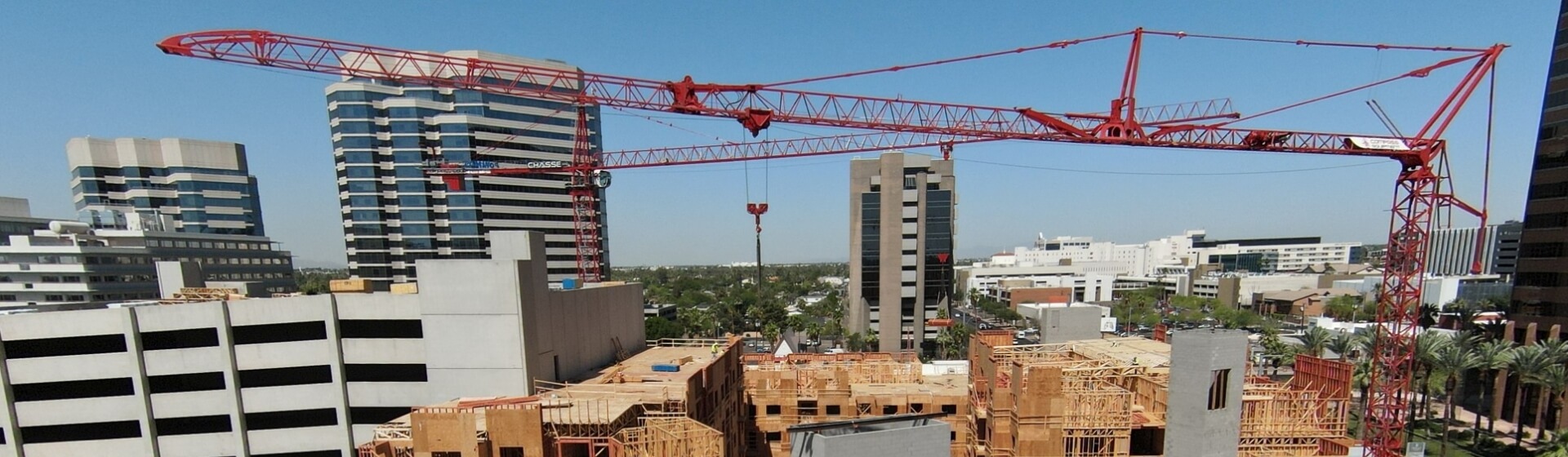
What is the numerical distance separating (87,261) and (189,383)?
59.3 m

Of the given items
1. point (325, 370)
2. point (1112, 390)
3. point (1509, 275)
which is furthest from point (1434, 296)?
point (325, 370)

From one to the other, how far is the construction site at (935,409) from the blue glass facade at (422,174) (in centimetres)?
6820

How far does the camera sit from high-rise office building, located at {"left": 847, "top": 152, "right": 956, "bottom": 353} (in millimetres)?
81062

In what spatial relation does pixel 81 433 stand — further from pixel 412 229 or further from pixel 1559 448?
pixel 1559 448

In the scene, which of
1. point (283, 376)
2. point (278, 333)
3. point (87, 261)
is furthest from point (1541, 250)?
point (87, 261)

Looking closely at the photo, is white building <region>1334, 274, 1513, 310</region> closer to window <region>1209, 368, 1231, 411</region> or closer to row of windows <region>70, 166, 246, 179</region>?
window <region>1209, 368, 1231, 411</region>

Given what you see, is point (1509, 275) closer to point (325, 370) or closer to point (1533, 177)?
point (1533, 177)

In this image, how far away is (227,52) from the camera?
122ft

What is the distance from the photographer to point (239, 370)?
2806 cm

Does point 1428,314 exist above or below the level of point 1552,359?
below

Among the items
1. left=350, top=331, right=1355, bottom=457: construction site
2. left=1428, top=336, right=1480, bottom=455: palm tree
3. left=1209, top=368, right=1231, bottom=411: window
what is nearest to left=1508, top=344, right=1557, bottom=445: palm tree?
A: left=1428, top=336, right=1480, bottom=455: palm tree

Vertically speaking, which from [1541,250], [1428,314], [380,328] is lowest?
[1428,314]

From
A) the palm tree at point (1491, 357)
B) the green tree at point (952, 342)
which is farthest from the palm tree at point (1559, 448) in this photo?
the green tree at point (952, 342)

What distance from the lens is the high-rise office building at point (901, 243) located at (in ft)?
266
